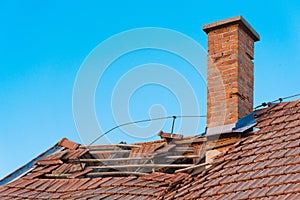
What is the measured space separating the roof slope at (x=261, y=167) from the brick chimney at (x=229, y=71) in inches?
16.9

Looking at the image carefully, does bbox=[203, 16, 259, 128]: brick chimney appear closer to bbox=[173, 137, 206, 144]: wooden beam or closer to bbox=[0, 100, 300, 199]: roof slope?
bbox=[173, 137, 206, 144]: wooden beam

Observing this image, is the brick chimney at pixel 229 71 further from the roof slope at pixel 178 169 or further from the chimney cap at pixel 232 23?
the roof slope at pixel 178 169

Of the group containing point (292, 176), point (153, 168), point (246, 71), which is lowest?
point (292, 176)

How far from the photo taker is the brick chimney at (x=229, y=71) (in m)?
9.91

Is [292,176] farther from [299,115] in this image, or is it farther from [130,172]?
[130,172]

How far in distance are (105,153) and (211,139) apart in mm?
1843

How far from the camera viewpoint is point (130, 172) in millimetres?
9789

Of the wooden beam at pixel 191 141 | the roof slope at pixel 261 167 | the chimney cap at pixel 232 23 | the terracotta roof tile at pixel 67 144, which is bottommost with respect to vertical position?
the roof slope at pixel 261 167

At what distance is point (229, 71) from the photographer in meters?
10.1

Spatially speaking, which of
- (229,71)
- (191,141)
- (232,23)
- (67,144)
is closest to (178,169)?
(191,141)

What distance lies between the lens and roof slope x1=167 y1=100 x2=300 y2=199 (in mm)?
7805

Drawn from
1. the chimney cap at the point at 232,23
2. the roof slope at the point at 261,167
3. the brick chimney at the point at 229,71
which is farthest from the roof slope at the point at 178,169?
the chimney cap at the point at 232,23

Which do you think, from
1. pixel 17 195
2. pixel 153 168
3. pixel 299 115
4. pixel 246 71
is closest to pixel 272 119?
pixel 299 115

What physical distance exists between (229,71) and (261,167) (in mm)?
2127
